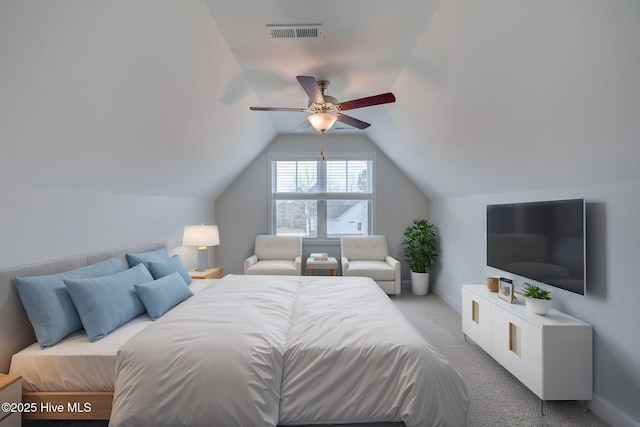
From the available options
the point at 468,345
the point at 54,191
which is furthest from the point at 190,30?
the point at 468,345

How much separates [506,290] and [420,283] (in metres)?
2.33

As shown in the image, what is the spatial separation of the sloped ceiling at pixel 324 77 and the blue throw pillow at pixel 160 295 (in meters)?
1.00

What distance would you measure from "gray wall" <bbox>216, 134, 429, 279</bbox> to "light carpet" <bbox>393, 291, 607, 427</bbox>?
2.39 metres

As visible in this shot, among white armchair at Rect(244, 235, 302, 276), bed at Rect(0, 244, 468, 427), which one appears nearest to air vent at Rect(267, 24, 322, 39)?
bed at Rect(0, 244, 468, 427)

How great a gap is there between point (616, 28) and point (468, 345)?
111 inches

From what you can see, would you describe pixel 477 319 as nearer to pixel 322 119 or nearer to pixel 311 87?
pixel 322 119

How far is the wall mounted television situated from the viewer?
2.12 meters

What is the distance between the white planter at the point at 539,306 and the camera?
2.22 m

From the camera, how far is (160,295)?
236 cm

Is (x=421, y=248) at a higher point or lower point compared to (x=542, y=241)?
lower

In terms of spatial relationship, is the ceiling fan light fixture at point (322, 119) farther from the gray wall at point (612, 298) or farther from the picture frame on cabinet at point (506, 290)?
the picture frame on cabinet at point (506, 290)

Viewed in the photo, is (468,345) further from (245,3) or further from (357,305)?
(245,3)

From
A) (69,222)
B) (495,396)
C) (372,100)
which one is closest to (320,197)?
(372,100)

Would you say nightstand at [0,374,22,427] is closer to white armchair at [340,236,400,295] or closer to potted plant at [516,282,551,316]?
potted plant at [516,282,551,316]
